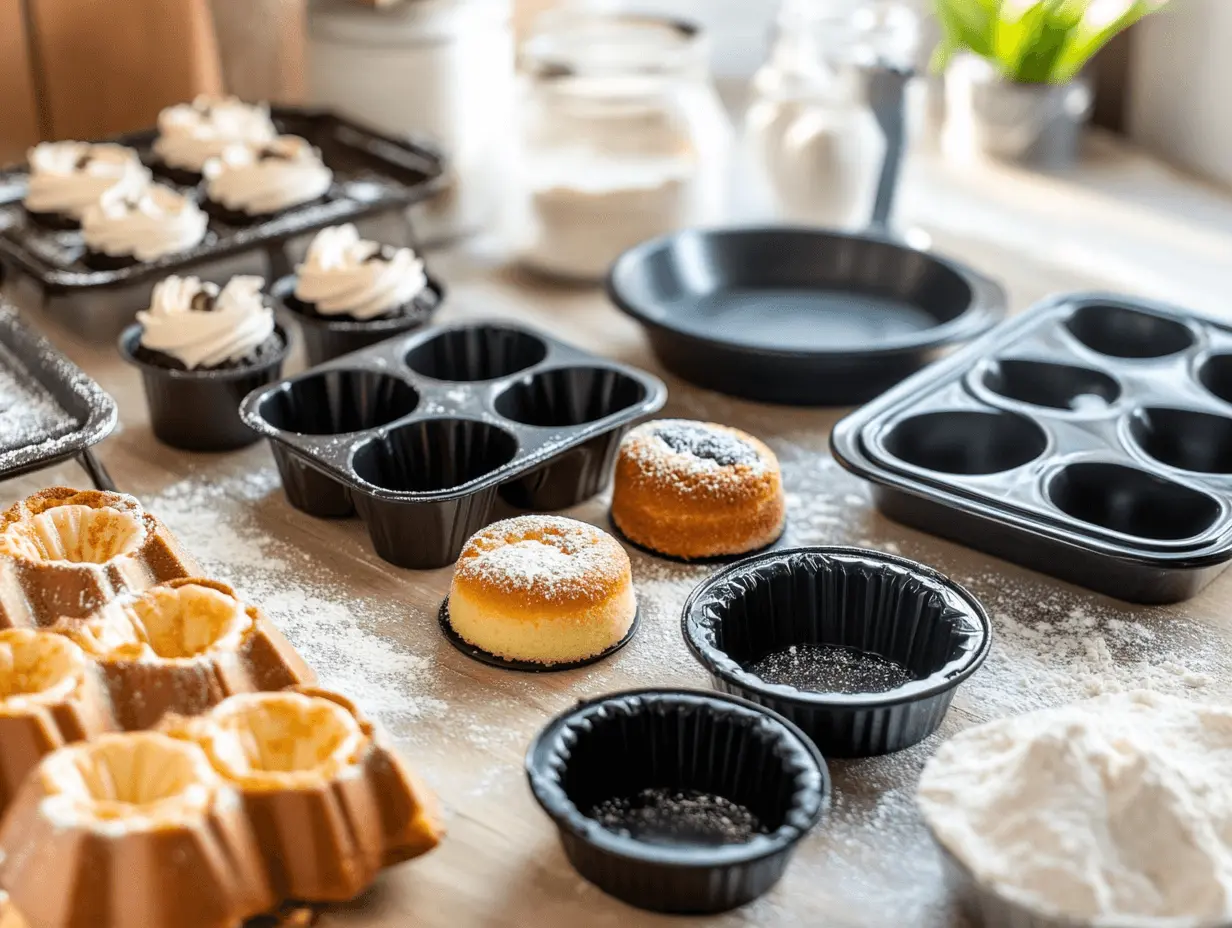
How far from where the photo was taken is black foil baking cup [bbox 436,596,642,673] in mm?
1237

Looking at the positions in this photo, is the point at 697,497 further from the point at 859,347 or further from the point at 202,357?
the point at 202,357

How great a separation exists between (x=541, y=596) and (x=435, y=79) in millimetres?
1061

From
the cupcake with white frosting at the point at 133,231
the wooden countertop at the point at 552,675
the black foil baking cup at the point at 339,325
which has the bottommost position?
the wooden countertop at the point at 552,675

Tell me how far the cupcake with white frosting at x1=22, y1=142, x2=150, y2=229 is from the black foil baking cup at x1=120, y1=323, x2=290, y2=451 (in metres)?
0.31

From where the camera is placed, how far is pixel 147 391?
1571mm

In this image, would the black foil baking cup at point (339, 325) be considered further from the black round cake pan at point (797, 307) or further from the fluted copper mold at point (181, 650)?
the fluted copper mold at point (181, 650)

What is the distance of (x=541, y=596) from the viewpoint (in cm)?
122

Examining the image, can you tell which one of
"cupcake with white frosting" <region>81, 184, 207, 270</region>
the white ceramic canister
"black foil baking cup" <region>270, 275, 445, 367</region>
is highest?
the white ceramic canister

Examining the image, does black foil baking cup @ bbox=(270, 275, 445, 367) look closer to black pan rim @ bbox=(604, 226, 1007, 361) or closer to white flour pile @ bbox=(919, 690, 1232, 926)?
black pan rim @ bbox=(604, 226, 1007, 361)

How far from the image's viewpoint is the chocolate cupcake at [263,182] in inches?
72.6

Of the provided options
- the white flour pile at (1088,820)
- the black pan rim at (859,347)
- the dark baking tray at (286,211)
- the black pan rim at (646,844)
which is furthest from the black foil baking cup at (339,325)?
the white flour pile at (1088,820)

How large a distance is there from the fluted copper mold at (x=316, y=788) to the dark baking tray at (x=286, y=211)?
0.85 m

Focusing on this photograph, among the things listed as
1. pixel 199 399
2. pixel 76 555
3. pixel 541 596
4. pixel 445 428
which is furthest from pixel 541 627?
pixel 199 399

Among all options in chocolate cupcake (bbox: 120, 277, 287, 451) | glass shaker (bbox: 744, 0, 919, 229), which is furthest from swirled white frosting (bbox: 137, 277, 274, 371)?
glass shaker (bbox: 744, 0, 919, 229)
